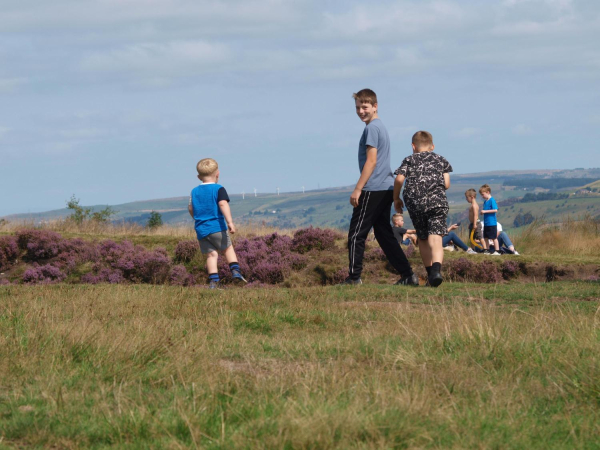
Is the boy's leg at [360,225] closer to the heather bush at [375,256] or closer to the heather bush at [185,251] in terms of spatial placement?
the heather bush at [375,256]

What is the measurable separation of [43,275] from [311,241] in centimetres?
613

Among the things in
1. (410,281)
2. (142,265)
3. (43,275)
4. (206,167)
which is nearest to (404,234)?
(410,281)

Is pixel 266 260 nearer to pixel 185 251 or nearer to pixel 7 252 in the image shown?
pixel 185 251

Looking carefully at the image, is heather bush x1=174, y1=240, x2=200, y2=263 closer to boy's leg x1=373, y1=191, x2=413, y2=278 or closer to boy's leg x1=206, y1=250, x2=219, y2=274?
boy's leg x1=206, y1=250, x2=219, y2=274

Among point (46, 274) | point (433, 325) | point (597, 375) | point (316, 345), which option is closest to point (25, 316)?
point (316, 345)

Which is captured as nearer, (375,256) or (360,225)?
(360,225)

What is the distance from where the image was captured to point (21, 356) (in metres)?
5.54

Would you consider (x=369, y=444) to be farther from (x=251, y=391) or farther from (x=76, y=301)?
(x=76, y=301)

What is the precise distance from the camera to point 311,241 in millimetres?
16953

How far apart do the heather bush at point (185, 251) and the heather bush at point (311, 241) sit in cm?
235

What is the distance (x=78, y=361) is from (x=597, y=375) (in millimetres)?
3883

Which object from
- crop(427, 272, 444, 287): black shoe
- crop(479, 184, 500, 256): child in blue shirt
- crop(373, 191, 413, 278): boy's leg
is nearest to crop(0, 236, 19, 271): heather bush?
crop(373, 191, 413, 278): boy's leg

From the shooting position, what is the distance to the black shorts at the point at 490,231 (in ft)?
58.6

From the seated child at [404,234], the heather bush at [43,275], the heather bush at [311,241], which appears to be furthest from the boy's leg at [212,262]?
the seated child at [404,234]
